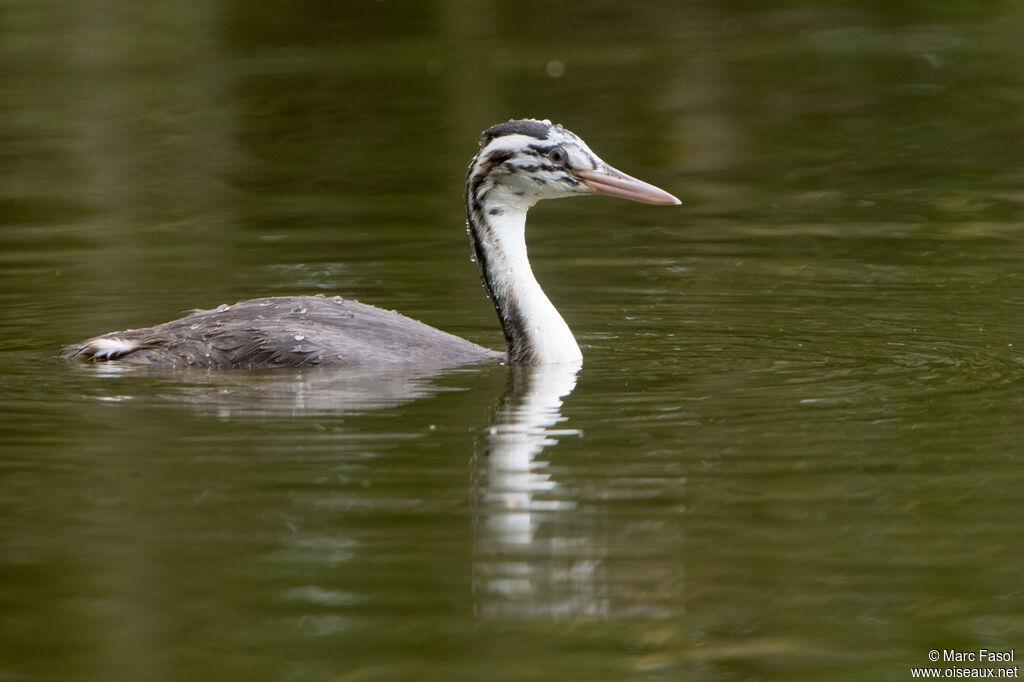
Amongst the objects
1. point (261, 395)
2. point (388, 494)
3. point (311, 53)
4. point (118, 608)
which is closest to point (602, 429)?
point (388, 494)

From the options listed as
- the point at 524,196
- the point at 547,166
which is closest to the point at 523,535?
the point at 547,166

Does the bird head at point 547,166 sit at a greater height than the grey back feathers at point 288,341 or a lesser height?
greater

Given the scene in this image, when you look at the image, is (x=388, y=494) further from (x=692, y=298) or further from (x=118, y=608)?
(x=692, y=298)

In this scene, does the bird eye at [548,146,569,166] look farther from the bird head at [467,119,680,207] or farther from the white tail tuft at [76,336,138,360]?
the white tail tuft at [76,336,138,360]

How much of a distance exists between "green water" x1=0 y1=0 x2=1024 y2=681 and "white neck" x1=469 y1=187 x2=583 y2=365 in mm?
310

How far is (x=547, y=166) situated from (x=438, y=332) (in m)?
1.12

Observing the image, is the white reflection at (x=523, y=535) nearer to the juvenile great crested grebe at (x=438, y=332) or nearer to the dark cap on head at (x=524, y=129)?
the juvenile great crested grebe at (x=438, y=332)

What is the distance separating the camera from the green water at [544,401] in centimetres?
557

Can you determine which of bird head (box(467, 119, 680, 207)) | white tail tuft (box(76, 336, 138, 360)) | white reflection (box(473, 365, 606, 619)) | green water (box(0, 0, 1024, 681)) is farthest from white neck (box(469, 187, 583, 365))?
white tail tuft (box(76, 336, 138, 360))

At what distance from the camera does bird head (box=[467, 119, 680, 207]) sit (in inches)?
375

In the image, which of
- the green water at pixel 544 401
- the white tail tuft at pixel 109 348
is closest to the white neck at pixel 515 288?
the green water at pixel 544 401

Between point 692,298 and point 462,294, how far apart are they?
1.71 meters

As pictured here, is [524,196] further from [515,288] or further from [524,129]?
[515,288]

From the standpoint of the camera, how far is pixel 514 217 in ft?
32.2
